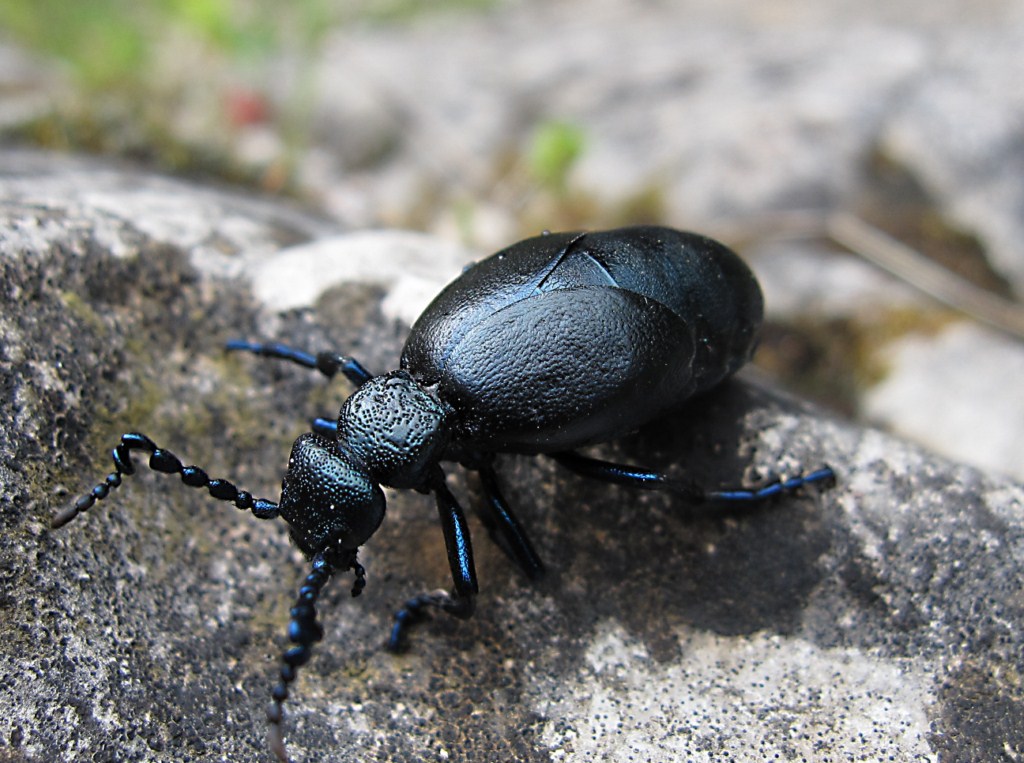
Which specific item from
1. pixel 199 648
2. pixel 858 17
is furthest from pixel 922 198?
pixel 199 648

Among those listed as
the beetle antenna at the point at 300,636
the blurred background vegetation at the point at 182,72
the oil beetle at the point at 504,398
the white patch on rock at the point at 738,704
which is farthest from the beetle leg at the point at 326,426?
the blurred background vegetation at the point at 182,72

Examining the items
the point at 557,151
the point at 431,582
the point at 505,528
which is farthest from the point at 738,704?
the point at 557,151

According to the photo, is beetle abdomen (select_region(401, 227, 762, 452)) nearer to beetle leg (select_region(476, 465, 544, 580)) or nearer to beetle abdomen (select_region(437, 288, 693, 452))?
beetle abdomen (select_region(437, 288, 693, 452))

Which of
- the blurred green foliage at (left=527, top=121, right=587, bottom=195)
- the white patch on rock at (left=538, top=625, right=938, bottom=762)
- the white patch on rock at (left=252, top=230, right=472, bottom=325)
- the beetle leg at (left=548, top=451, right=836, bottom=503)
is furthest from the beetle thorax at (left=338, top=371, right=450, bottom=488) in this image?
the blurred green foliage at (left=527, top=121, right=587, bottom=195)

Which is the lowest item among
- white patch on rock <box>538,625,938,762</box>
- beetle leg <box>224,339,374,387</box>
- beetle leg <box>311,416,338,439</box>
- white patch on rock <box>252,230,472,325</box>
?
white patch on rock <box>538,625,938,762</box>

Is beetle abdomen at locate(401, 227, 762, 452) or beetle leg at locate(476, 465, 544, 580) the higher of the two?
beetle abdomen at locate(401, 227, 762, 452)

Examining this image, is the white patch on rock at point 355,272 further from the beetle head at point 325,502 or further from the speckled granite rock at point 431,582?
the beetle head at point 325,502

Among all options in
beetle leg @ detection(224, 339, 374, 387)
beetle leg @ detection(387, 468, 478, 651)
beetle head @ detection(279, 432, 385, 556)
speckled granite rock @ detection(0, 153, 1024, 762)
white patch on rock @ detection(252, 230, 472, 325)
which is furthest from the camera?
white patch on rock @ detection(252, 230, 472, 325)

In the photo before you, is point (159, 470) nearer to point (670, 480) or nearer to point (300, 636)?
point (300, 636)
